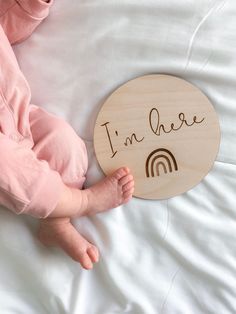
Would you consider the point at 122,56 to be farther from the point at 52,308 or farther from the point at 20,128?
the point at 52,308

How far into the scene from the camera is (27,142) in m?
0.81

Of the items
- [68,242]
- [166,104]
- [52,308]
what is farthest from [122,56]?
[52,308]

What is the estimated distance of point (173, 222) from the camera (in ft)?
2.72

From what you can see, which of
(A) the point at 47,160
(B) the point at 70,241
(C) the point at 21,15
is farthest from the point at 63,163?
(C) the point at 21,15

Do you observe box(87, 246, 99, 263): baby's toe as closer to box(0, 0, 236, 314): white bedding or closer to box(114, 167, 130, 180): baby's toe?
box(0, 0, 236, 314): white bedding

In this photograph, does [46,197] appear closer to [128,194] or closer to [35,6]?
[128,194]

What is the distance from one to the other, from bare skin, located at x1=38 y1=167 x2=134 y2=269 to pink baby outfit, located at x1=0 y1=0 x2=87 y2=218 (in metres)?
0.04

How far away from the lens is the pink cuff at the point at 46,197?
76cm

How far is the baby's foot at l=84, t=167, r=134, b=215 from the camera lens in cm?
82

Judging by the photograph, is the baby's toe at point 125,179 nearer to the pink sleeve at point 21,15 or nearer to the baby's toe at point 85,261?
the baby's toe at point 85,261

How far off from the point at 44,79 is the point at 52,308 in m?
0.39

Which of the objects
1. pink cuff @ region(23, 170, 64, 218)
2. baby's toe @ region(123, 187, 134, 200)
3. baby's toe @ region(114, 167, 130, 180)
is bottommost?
baby's toe @ region(123, 187, 134, 200)

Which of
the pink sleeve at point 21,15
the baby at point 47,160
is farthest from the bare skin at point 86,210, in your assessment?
the pink sleeve at point 21,15

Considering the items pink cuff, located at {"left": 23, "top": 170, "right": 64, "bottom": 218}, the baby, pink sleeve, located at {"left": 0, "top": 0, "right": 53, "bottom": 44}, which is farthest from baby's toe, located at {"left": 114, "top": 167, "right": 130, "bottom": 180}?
pink sleeve, located at {"left": 0, "top": 0, "right": 53, "bottom": 44}
